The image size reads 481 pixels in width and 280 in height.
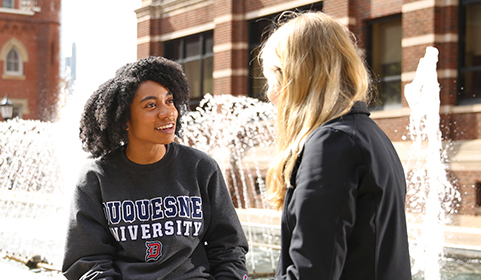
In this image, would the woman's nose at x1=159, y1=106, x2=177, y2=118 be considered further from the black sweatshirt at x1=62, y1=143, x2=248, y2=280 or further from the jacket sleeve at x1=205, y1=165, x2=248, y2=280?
the jacket sleeve at x1=205, y1=165, x2=248, y2=280

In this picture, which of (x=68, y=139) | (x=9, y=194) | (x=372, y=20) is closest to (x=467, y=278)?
(x=372, y=20)

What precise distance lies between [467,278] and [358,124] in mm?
5518

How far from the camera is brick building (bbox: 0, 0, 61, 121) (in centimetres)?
2945

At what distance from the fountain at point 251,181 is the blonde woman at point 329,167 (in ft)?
3.01

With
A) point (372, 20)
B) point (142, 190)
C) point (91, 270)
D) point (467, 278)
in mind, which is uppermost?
point (372, 20)

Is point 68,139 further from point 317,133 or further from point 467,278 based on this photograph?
point 317,133

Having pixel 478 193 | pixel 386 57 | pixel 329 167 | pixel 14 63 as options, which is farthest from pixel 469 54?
pixel 14 63

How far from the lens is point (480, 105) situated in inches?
377

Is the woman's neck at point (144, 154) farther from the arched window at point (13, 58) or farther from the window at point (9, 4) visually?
the window at point (9, 4)

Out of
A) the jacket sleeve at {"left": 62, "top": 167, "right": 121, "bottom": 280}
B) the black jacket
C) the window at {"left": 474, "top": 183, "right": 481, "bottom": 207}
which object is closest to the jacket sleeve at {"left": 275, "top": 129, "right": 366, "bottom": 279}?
the black jacket

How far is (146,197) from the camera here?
2.34 metres

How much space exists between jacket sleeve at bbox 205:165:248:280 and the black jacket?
0.87 m

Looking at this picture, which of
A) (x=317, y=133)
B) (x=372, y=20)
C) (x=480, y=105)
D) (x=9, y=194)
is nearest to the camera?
(x=317, y=133)

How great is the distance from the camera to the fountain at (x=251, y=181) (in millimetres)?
7535
